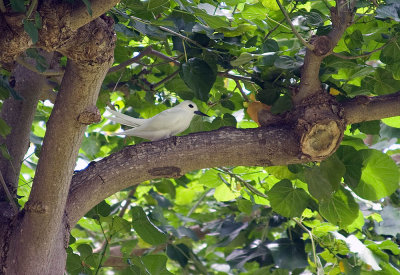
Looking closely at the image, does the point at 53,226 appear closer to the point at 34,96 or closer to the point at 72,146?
the point at 72,146

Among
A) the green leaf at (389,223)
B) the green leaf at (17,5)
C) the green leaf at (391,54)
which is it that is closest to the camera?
the green leaf at (17,5)

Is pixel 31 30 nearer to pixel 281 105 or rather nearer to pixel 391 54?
pixel 281 105

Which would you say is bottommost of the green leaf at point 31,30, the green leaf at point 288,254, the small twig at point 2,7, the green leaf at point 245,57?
the green leaf at point 288,254

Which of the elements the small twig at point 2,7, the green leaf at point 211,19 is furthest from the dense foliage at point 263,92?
the small twig at point 2,7

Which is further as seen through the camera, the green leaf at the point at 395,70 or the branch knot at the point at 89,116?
the green leaf at the point at 395,70

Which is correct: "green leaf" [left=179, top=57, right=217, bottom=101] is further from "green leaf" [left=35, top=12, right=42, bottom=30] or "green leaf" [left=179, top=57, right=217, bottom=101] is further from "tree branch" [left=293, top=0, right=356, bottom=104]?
"green leaf" [left=35, top=12, right=42, bottom=30]

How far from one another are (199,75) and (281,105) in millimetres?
280

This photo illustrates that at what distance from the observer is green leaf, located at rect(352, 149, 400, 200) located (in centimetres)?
201

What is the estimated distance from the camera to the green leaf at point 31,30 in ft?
3.97

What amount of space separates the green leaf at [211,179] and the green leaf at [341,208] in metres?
0.61

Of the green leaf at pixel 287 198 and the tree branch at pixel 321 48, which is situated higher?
the tree branch at pixel 321 48

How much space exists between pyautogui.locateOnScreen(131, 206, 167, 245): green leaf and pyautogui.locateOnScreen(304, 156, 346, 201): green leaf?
0.55 metres

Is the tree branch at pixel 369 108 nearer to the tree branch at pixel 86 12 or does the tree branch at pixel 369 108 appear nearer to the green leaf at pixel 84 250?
the tree branch at pixel 86 12

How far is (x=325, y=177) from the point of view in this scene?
1.90 metres
